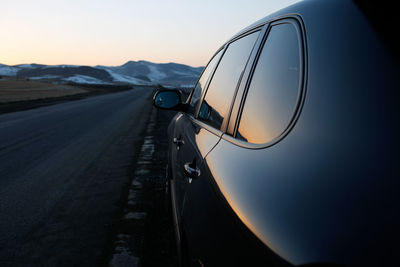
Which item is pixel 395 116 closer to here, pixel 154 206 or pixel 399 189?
pixel 399 189

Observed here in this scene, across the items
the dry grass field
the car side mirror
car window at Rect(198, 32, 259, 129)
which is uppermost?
car window at Rect(198, 32, 259, 129)

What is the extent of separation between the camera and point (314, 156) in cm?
91

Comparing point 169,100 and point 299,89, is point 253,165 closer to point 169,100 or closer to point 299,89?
point 299,89

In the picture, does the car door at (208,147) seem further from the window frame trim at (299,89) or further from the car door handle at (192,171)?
the window frame trim at (299,89)

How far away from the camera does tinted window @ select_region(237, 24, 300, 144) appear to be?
3.94 feet

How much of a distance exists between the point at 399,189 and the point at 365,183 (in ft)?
0.22

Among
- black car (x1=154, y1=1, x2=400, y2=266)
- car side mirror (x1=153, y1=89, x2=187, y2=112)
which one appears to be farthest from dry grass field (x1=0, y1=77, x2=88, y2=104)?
black car (x1=154, y1=1, x2=400, y2=266)

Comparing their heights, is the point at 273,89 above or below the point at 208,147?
above

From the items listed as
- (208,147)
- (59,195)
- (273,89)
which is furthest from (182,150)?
(59,195)

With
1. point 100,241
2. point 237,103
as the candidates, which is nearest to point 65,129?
point 100,241

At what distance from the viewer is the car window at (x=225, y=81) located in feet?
6.32

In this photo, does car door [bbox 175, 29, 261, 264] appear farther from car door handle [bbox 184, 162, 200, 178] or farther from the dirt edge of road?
the dirt edge of road

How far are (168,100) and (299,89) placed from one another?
2315 mm

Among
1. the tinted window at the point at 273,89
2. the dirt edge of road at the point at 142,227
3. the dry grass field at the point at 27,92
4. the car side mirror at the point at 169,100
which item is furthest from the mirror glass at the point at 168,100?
the dry grass field at the point at 27,92
